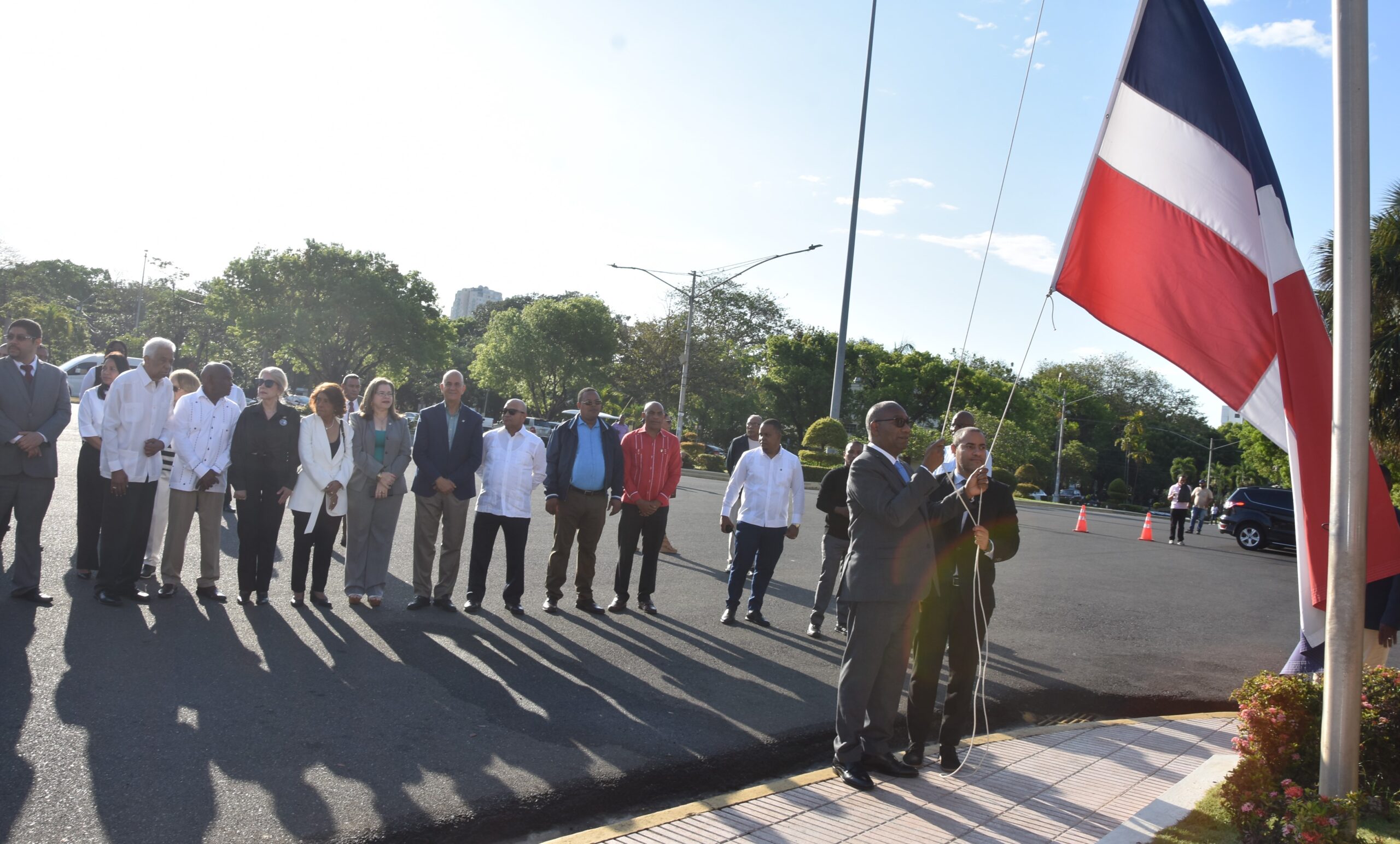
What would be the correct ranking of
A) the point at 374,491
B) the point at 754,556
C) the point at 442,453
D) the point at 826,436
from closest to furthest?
1. the point at 374,491
2. the point at 442,453
3. the point at 754,556
4. the point at 826,436

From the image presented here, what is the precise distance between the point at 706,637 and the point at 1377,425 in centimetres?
2205

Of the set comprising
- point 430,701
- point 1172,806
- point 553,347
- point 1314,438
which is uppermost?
point 553,347

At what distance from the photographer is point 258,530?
8.09 m

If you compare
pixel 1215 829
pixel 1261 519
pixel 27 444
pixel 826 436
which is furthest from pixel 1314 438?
pixel 826 436

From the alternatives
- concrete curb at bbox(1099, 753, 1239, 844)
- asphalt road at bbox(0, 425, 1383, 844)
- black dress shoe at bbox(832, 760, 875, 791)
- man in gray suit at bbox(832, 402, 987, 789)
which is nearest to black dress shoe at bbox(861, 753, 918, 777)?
man in gray suit at bbox(832, 402, 987, 789)

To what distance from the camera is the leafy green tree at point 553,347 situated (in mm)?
64125

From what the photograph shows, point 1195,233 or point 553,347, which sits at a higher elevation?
point 553,347

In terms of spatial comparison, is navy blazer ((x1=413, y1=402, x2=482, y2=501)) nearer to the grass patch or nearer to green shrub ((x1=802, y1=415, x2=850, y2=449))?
the grass patch

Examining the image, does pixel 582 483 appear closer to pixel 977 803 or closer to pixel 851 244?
pixel 977 803

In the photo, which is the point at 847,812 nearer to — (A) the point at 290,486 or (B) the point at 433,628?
(B) the point at 433,628

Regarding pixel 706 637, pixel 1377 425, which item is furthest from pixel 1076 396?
pixel 706 637

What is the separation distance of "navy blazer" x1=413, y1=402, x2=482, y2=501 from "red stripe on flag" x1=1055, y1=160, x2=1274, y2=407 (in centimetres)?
521

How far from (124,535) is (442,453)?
2.43 metres

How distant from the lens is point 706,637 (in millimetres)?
8312
